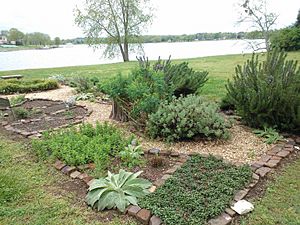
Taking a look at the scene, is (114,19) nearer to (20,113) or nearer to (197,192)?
(20,113)

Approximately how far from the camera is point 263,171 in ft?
9.68

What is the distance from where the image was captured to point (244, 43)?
1916 cm

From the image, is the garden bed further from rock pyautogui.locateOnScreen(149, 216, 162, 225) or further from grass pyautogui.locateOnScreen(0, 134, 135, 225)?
rock pyautogui.locateOnScreen(149, 216, 162, 225)

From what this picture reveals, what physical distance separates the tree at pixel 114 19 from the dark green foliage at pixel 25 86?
12345mm

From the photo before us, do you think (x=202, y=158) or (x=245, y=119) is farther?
(x=245, y=119)

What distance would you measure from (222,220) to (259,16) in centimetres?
1983

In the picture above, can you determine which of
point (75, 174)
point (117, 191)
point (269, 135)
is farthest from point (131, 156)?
point (269, 135)

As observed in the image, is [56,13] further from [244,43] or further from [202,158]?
[202,158]

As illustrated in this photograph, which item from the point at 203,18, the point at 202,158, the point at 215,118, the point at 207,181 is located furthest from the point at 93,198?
the point at 203,18

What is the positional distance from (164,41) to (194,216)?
1989 cm

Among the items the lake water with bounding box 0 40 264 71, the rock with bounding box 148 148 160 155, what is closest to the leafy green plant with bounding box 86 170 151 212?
the rock with bounding box 148 148 160 155

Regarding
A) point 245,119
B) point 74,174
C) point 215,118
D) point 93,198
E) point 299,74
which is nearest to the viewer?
point 93,198

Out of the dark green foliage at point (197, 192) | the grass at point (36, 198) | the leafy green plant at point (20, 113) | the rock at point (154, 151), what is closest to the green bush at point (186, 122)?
the rock at point (154, 151)

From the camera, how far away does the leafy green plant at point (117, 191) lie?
2418 millimetres
